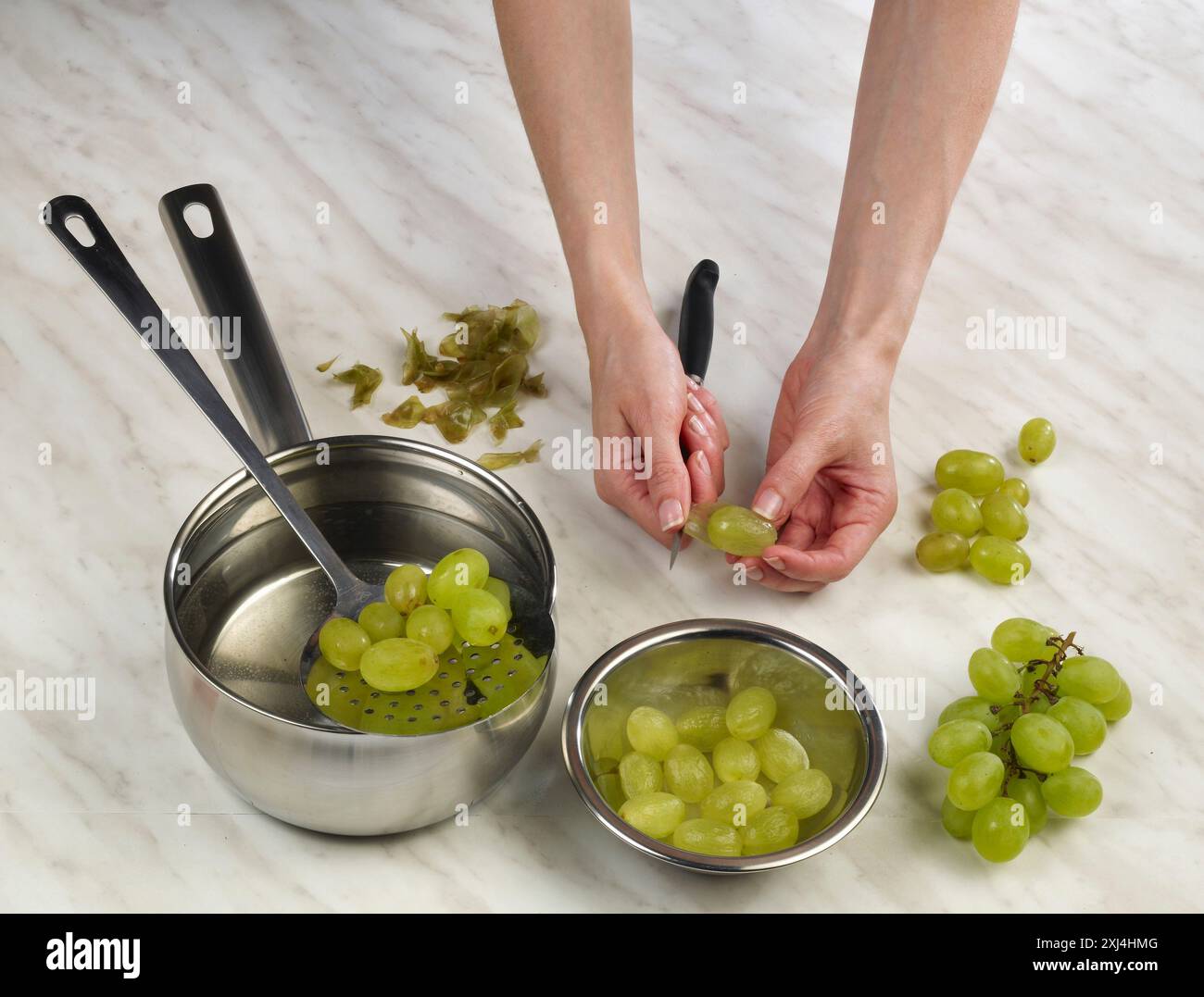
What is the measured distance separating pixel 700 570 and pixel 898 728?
23 cm

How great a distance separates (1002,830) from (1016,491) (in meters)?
0.39

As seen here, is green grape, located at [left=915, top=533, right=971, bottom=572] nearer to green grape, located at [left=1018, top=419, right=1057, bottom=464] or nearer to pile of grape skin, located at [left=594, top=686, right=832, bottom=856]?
green grape, located at [left=1018, top=419, right=1057, bottom=464]

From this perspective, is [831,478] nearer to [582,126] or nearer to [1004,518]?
[1004,518]

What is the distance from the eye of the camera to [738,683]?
3.35 ft

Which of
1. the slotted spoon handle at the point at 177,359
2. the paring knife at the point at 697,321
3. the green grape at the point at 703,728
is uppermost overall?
the slotted spoon handle at the point at 177,359

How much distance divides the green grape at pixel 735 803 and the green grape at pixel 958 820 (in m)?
0.16

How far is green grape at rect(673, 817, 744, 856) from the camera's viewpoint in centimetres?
90

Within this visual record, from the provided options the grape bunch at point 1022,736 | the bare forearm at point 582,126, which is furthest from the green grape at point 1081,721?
the bare forearm at point 582,126

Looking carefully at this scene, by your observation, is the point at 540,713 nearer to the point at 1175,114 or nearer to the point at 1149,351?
the point at 1149,351

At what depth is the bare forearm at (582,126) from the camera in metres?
1.25

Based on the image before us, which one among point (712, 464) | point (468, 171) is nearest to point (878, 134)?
point (712, 464)

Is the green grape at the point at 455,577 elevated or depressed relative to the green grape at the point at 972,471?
elevated

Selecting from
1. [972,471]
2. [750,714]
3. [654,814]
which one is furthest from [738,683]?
[972,471]

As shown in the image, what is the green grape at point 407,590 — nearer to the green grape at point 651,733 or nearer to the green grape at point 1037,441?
the green grape at point 651,733
